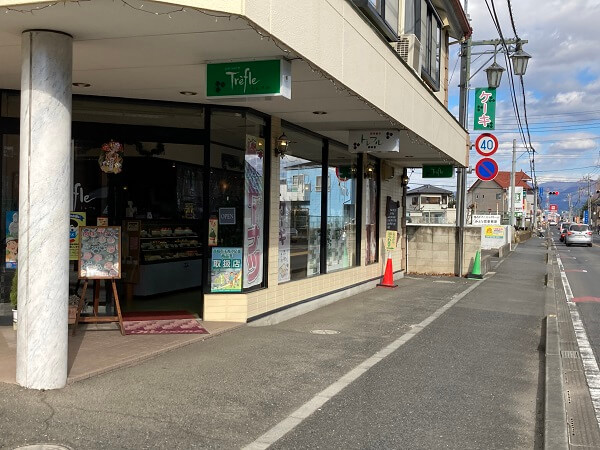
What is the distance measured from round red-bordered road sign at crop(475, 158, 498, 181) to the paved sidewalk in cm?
845

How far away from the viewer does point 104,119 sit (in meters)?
8.19

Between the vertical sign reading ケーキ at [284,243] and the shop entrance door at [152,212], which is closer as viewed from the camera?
the shop entrance door at [152,212]

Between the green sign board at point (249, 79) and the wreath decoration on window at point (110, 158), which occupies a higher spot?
the green sign board at point (249, 79)

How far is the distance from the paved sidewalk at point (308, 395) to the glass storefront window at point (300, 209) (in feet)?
4.53

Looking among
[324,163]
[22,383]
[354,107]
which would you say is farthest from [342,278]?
[22,383]

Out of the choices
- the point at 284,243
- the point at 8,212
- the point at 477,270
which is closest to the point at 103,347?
the point at 8,212

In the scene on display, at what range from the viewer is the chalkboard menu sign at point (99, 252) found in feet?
23.1

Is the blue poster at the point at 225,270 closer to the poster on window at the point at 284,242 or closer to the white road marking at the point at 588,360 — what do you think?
the poster on window at the point at 284,242

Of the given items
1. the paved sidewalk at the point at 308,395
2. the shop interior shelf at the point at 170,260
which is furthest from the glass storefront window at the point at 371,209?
the paved sidewalk at the point at 308,395

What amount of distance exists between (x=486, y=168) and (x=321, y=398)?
13.1 meters

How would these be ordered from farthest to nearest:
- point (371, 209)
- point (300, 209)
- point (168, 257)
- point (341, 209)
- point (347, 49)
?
point (371, 209) → point (341, 209) → point (168, 257) → point (300, 209) → point (347, 49)

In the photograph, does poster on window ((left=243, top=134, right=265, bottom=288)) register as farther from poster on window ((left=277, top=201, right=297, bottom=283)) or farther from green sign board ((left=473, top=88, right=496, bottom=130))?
green sign board ((left=473, top=88, right=496, bottom=130))

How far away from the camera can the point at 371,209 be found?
46.7 ft

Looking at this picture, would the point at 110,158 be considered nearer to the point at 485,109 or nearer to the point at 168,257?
the point at 168,257
